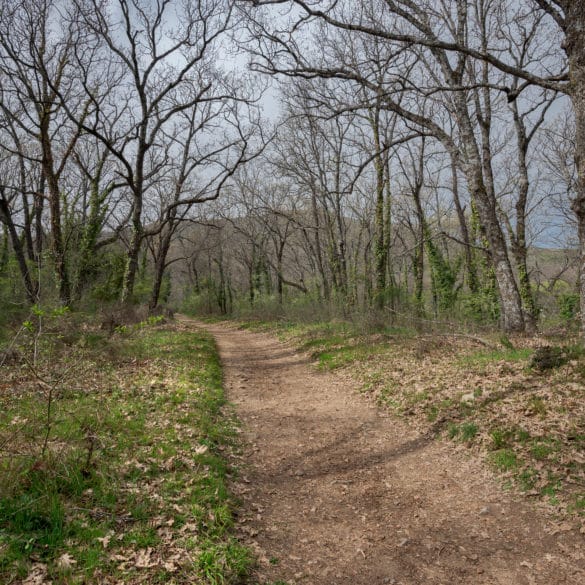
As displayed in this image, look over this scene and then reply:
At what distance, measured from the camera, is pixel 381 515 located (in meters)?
4.35

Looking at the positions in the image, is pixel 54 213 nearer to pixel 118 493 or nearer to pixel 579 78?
pixel 118 493

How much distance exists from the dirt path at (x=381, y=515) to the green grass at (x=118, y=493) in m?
0.45

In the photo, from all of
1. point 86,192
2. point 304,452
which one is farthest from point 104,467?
point 86,192

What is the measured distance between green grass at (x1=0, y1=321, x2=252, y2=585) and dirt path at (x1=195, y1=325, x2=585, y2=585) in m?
0.45

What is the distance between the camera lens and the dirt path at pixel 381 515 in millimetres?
3477

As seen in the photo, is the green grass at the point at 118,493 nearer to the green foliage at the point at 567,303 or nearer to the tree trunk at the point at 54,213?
the tree trunk at the point at 54,213

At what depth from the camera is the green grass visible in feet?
10.7

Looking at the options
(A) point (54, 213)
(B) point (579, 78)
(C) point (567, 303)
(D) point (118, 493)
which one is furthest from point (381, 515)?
(A) point (54, 213)

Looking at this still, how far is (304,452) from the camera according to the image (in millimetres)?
5996

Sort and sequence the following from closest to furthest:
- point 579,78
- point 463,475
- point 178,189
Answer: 1. point 463,475
2. point 579,78
3. point 178,189

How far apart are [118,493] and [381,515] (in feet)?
9.07

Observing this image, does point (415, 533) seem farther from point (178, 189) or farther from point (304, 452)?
point (178, 189)

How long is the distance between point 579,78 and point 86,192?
28547 mm

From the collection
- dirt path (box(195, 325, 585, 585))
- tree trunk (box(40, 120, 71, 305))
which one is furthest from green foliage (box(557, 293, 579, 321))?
tree trunk (box(40, 120, 71, 305))
